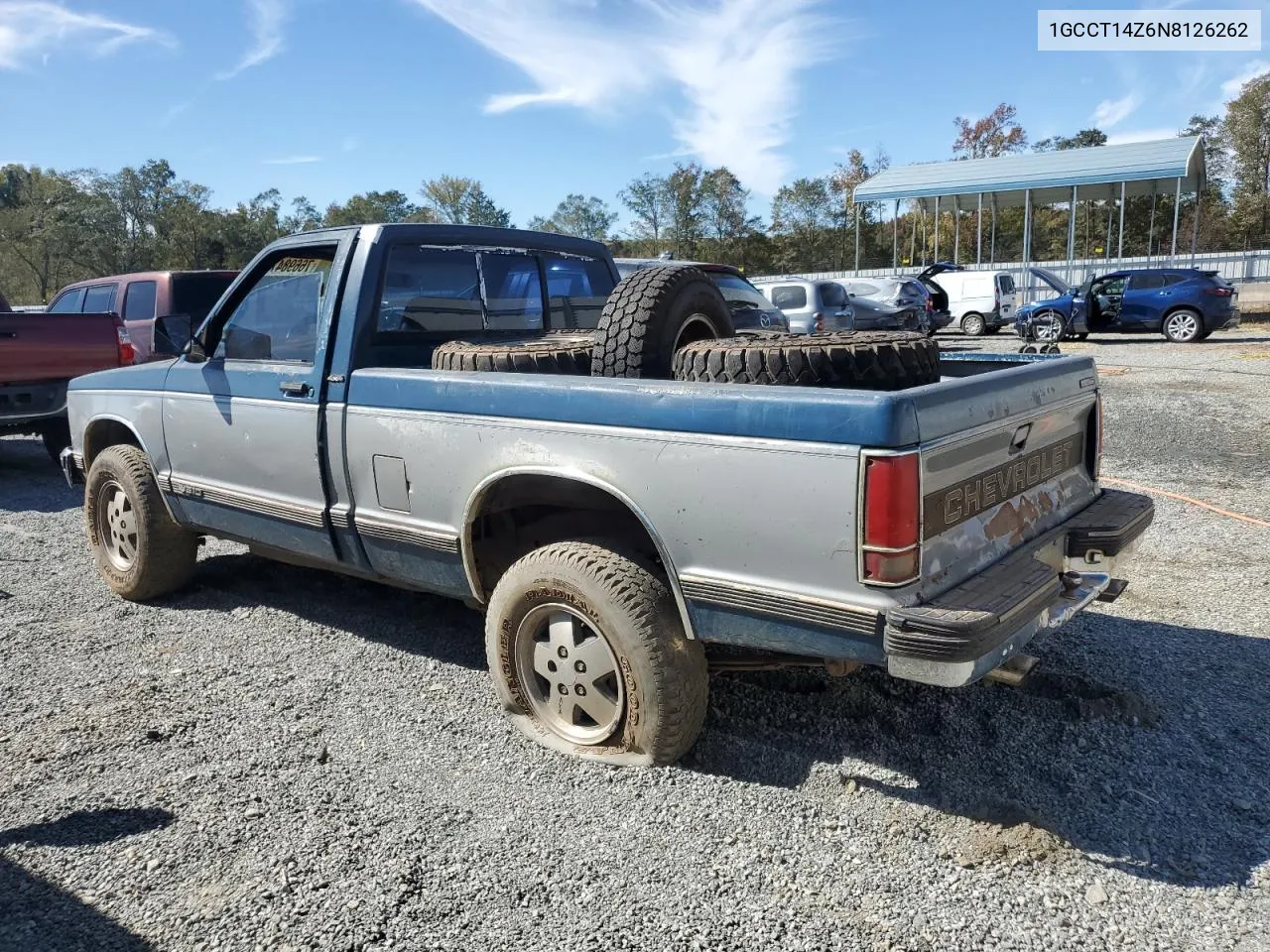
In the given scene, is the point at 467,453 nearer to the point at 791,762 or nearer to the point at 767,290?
the point at 791,762

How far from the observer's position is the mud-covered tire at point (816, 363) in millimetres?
2965

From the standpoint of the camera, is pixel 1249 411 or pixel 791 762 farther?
pixel 1249 411

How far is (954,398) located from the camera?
262cm

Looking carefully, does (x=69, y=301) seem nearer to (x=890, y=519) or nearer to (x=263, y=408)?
(x=263, y=408)

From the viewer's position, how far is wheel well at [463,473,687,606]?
328 centimetres

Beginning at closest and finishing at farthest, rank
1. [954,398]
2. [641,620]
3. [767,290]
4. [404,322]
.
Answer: [954,398]
[641,620]
[404,322]
[767,290]

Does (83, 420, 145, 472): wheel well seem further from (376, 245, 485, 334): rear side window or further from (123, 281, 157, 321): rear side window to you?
(123, 281, 157, 321): rear side window

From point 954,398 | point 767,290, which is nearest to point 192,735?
point 954,398

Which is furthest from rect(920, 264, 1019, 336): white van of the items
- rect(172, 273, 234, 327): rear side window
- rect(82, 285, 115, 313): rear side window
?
rect(82, 285, 115, 313): rear side window

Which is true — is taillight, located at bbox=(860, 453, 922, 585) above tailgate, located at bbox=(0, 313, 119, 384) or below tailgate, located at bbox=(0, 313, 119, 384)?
below

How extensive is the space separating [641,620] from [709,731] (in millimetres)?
701

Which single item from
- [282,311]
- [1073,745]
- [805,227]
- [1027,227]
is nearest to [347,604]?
[282,311]

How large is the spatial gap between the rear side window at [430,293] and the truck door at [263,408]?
222mm

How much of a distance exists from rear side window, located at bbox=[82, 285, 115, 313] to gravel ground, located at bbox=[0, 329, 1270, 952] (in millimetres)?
7674
